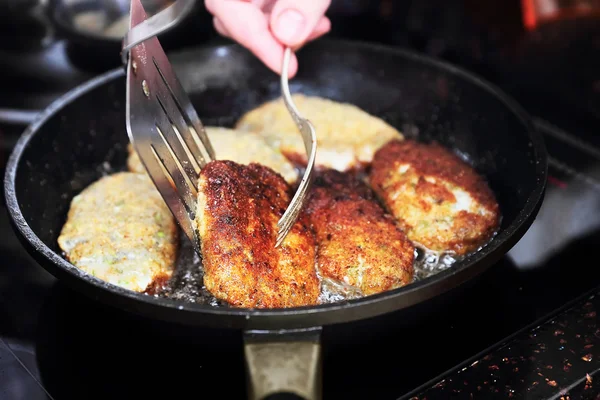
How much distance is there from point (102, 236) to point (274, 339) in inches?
27.7

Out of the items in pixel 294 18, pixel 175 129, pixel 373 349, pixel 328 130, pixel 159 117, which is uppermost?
pixel 294 18

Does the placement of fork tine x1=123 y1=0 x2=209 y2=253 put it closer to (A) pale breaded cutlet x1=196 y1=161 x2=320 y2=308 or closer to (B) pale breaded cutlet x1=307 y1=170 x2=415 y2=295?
(A) pale breaded cutlet x1=196 y1=161 x2=320 y2=308

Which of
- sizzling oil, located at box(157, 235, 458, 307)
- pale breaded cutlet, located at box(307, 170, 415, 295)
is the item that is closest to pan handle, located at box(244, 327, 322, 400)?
sizzling oil, located at box(157, 235, 458, 307)

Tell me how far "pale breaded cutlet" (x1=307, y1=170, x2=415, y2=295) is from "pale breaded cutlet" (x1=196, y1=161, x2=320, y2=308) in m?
0.07

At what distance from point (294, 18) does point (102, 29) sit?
1414 mm

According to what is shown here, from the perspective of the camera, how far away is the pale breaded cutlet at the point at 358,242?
1.51 meters

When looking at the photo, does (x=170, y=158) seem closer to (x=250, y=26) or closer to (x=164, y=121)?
(x=164, y=121)

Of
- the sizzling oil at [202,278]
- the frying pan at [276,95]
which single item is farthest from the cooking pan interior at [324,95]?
the sizzling oil at [202,278]

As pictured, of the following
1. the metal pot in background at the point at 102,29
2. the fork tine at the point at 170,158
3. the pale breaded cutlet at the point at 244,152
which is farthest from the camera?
the metal pot in background at the point at 102,29

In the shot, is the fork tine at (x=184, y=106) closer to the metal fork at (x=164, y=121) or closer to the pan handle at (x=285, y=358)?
the metal fork at (x=164, y=121)

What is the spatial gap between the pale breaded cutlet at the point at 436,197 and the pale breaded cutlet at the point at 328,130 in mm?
116

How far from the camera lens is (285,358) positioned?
112cm

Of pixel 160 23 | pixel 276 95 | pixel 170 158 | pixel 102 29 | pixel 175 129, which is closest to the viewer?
pixel 160 23

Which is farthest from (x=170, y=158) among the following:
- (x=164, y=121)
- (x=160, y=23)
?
(x=160, y=23)
